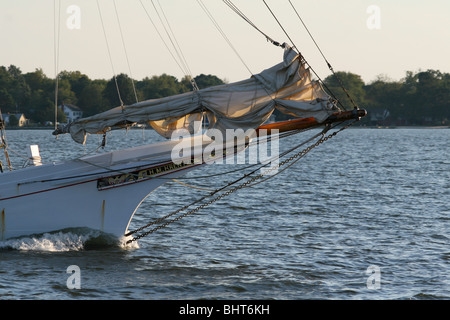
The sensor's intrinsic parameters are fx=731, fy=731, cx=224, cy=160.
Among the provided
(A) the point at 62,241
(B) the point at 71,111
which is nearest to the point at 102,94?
(B) the point at 71,111

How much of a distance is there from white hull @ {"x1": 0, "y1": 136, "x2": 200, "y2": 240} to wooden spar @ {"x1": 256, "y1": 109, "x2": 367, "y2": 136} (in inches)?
87.9

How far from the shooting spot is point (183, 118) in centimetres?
1838

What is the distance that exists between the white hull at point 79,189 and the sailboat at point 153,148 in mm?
24

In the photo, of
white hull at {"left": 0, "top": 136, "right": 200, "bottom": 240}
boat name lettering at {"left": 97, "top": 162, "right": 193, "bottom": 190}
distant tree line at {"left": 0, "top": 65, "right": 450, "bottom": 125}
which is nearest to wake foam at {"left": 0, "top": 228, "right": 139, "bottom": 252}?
white hull at {"left": 0, "top": 136, "right": 200, "bottom": 240}

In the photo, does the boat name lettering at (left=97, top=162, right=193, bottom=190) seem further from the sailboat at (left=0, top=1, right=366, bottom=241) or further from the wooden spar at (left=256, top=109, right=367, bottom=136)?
the wooden spar at (left=256, top=109, right=367, bottom=136)

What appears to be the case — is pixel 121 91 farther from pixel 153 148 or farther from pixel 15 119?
pixel 153 148

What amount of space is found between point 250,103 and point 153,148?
2784mm

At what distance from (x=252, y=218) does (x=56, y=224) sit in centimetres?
965

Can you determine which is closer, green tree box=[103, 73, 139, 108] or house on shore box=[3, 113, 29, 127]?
green tree box=[103, 73, 139, 108]

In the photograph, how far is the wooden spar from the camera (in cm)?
1684

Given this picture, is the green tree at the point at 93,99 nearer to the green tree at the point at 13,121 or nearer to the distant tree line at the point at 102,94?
the distant tree line at the point at 102,94

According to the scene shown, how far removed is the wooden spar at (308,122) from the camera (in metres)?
16.8

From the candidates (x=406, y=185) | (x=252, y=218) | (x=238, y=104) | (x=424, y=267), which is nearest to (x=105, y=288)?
(x=238, y=104)

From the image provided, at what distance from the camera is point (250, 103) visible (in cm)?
1728
